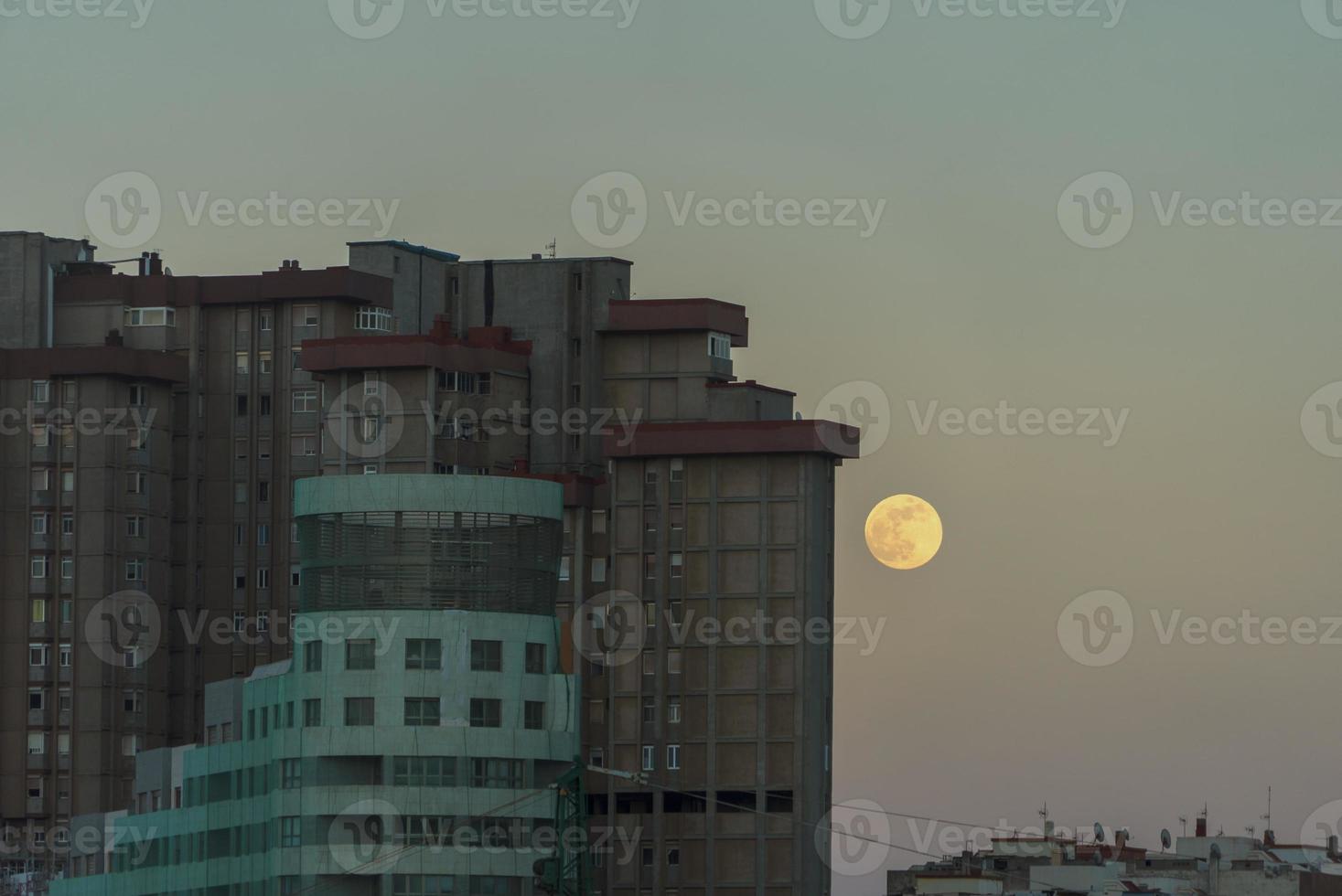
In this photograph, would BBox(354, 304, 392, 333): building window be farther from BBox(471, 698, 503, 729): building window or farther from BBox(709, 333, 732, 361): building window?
BBox(471, 698, 503, 729): building window

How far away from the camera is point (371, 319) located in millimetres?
180625

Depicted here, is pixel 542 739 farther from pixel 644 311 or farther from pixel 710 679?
pixel 644 311

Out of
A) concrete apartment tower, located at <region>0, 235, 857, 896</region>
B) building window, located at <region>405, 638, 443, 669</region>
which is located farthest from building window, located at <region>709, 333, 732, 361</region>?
building window, located at <region>405, 638, 443, 669</region>

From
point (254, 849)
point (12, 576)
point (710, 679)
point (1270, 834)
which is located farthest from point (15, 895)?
point (1270, 834)

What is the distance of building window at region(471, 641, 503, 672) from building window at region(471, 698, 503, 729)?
1.50 m

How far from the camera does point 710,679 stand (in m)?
161

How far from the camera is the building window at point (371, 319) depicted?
180375 millimetres

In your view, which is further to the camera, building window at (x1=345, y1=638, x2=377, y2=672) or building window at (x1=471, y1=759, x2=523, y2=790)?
building window at (x1=345, y1=638, x2=377, y2=672)

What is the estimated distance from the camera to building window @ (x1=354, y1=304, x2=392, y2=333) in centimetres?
18038

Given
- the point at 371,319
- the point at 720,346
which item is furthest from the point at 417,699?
the point at 371,319

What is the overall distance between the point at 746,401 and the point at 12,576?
46968 mm

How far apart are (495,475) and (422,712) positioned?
103 feet

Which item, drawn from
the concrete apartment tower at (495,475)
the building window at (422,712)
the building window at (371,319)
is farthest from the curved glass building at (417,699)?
the building window at (371,319)

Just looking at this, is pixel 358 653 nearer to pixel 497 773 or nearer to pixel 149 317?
pixel 497 773
